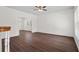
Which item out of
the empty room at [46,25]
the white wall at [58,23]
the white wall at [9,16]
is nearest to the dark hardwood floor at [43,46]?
the empty room at [46,25]

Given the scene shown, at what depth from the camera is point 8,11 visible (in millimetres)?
4711

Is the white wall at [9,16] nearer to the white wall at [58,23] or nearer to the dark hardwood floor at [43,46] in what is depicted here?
the dark hardwood floor at [43,46]

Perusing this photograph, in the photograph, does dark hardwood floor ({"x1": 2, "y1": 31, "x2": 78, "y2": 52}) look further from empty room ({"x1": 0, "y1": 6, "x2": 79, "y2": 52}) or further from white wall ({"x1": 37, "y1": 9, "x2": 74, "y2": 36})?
white wall ({"x1": 37, "y1": 9, "x2": 74, "y2": 36})

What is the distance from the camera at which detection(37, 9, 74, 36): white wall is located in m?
5.28

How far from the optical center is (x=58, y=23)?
6098 millimetres

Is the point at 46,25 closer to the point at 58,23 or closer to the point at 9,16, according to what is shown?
the point at 58,23

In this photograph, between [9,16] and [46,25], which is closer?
[9,16]

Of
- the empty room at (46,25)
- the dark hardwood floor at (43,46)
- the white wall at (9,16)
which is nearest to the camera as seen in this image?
the dark hardwood floor at (43,46)

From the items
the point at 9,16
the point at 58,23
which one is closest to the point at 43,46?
the point at 9,16

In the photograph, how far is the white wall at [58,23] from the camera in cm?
528

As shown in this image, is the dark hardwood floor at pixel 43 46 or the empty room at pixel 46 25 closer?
the dark hardwood floor at pixel 43 46

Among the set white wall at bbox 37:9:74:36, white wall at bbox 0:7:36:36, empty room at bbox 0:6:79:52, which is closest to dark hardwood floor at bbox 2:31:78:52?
empty room at bbox 0:6:79:52
